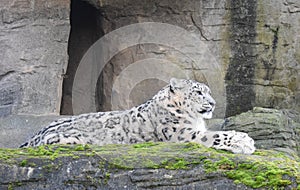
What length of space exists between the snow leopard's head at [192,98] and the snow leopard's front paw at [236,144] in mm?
826

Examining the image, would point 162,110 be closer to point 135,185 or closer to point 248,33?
point 135,185

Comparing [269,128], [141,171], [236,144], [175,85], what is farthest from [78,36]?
[141,171]

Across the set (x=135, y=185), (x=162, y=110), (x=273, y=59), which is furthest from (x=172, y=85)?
(x=273, y=59)

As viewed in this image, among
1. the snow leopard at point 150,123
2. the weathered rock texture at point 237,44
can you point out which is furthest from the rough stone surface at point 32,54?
the snow leopard at point 150,123

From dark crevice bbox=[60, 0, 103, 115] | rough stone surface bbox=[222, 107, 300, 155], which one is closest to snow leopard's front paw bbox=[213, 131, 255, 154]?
rough stone surface bbox=[222, 107, 300, 155]

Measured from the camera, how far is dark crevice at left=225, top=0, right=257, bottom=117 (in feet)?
31.7

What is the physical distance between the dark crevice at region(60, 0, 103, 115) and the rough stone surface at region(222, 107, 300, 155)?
2.57 metres

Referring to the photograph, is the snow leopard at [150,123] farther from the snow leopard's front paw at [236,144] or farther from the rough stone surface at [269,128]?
the rough stone surface at [269,128]

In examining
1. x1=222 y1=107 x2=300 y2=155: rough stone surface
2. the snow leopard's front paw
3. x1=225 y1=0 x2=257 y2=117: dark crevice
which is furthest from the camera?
x1=225 y1=0 x2=257 y2=117: dark crevice

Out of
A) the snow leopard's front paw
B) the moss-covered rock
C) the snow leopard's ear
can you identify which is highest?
the snow leopard's ear

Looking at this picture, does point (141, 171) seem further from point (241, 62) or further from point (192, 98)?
point (241, 62)

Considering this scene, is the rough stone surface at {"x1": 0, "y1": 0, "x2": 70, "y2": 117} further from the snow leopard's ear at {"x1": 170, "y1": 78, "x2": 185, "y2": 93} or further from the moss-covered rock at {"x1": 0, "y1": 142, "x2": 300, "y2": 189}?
the moss-covered rock at {"x1": 0, "y1": 142, "x2": 300, "y2": 189}

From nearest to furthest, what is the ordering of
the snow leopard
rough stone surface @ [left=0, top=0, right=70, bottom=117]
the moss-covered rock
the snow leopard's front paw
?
the moss-covered rock, the snow leopard's front paw, the snow leopard, rough stone surface @ [left=0, top=0, right=70, bottom=117]

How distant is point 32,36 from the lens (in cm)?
908
